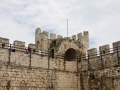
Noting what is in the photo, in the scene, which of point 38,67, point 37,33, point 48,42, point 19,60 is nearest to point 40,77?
point 38,67

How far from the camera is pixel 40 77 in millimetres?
15242

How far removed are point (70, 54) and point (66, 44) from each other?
1.82 metres

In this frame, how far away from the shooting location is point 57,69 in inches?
655

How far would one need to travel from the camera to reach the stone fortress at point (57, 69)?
1384 centimetres

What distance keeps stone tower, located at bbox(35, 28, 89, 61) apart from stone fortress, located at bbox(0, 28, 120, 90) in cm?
10

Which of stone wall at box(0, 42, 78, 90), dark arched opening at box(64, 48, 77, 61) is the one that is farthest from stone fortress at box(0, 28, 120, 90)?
dark arched opening at box(64, 48, 77, 61)

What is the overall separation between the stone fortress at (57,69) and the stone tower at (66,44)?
10 cm

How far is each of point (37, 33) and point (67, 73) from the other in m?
9.90

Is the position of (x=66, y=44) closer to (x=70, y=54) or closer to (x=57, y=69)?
(x=70, y=54)

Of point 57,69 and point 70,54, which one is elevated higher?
point 70,54

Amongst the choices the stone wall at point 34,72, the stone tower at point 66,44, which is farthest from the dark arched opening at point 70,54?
the stone wall at point 34,72

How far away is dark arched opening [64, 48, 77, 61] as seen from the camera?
1946 cm

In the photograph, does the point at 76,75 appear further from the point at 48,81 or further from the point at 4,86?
the point at 4,86

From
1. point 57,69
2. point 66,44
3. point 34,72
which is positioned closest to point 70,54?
point 66,44
